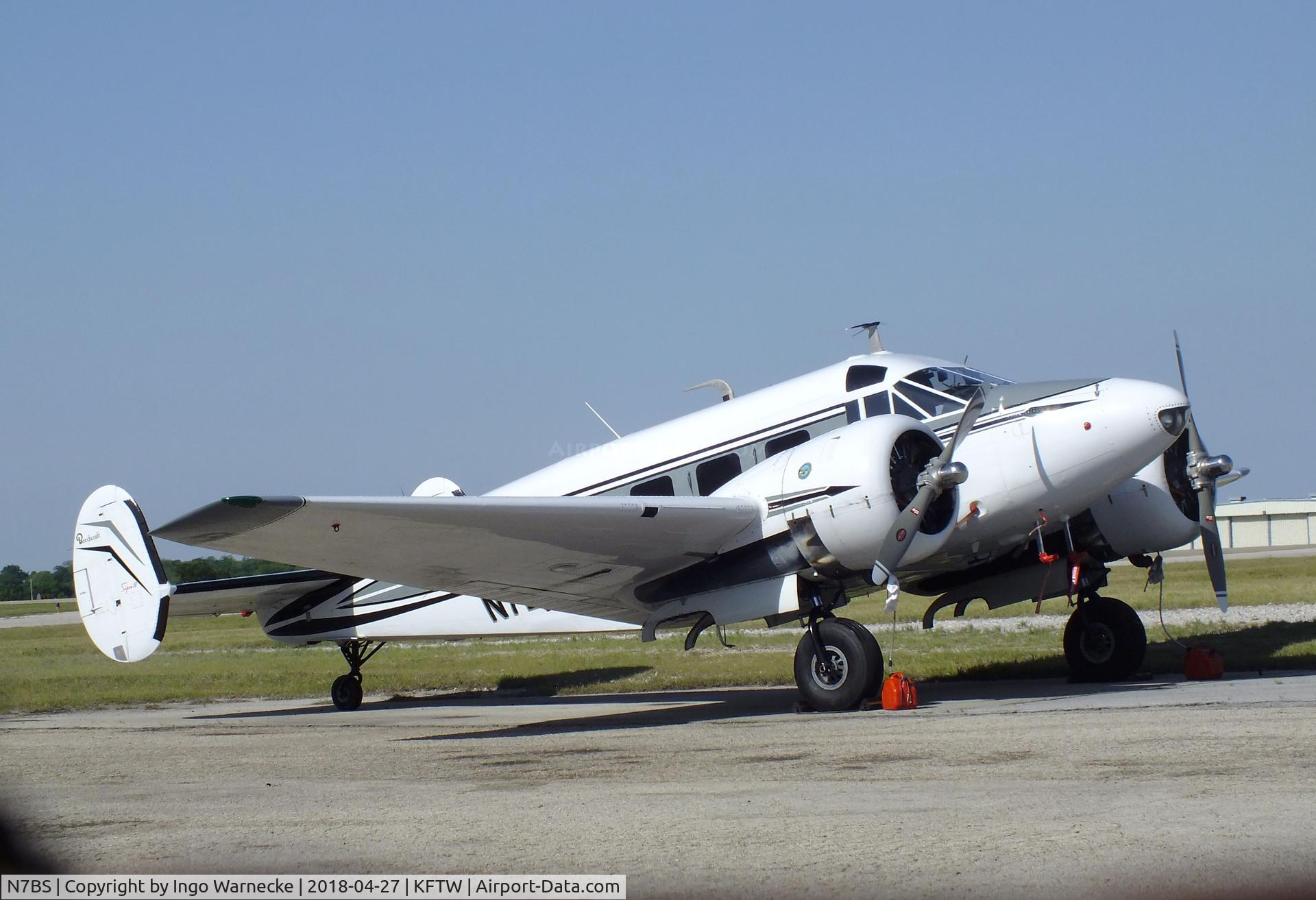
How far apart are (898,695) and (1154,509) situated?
3956 mm

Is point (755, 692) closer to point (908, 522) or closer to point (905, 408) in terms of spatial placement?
point (905, 408)

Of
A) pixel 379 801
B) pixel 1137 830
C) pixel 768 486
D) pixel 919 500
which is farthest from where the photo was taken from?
pixel 768 486

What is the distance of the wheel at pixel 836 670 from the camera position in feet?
35.9

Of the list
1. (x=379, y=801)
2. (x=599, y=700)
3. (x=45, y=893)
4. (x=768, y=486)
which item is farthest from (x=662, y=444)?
(x=45, y=893)

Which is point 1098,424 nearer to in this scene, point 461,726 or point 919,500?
point 919,500

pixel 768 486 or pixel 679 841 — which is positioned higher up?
pixel 768 486

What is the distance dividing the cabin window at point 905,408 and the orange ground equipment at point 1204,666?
4.18 meters

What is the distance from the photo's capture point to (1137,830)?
5055 mm

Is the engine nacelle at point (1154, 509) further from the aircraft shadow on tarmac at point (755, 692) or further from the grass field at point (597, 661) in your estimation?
the grass field at point (597, 661)

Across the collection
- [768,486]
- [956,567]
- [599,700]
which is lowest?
[599,700]

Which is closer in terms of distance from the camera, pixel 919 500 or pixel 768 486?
pixel 919 500

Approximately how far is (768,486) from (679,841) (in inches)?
243

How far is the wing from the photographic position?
921 cm

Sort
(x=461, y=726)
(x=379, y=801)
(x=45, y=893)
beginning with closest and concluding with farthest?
(x=45, y=893) → (x=379, y=801) → (x=461, y=726)
